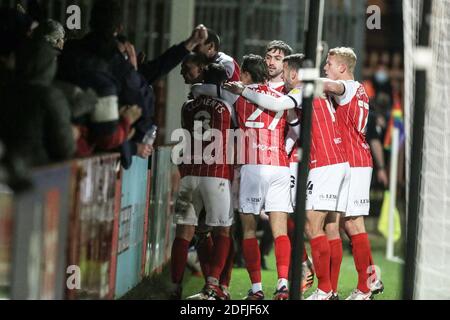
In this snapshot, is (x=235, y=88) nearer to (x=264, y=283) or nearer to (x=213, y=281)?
(x=213, y=281)

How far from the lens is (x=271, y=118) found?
8055 mm

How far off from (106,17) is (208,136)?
4.46 ft

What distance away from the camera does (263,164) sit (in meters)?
8.11

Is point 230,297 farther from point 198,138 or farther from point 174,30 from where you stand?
point 174,30

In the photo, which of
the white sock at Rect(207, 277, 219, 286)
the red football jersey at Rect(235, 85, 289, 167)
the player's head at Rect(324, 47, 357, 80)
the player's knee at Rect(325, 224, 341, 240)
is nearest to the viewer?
the white sock at Rect(207, 277, 219, 286)

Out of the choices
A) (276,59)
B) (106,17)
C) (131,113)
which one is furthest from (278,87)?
(106,17)

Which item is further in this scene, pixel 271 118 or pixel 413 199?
pixel 271 118

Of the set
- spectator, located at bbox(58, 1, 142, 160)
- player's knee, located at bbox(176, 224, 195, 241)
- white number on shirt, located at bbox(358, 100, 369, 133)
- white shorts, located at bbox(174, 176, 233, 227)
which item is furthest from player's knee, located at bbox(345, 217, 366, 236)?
spectator, located at bbox(58, 1, 142, 160)

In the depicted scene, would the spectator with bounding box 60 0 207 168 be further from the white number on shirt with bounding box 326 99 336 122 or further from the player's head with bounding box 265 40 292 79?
the white number on shirt with bounding box 326 99 336 122

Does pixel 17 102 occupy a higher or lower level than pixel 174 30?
lower

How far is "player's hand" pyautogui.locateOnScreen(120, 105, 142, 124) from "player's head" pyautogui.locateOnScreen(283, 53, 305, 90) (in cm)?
154

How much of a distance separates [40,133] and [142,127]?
1.57 metres

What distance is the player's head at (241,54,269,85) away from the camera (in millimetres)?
8164

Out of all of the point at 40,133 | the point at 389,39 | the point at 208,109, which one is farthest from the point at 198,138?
the point at 389,39
